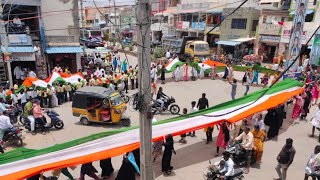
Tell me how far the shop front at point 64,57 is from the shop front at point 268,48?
18.1m

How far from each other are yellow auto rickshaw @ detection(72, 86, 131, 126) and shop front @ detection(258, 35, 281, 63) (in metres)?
21.3

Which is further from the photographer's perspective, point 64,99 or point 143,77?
point 64,99

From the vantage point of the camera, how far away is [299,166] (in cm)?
880

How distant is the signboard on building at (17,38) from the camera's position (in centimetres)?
1927

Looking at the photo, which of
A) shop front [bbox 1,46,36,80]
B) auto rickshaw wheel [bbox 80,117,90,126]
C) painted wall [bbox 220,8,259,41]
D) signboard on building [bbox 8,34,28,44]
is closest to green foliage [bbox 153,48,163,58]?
painted wall [bbox 220,8,259,41]

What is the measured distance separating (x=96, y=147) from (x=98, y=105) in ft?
15.2

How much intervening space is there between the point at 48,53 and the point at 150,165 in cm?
1750

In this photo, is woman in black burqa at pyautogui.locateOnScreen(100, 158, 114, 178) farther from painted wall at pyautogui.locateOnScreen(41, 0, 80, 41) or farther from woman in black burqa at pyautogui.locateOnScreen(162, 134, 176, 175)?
painted wall at pyautogui.locateOnScreen(41, 0, 80, 41)

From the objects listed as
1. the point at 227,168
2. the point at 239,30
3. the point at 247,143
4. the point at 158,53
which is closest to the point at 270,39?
the point at 239,30

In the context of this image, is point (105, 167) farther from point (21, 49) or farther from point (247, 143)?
point (21, 49)

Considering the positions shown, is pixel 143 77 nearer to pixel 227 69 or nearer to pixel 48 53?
pixel 227 69

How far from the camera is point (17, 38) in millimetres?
19422

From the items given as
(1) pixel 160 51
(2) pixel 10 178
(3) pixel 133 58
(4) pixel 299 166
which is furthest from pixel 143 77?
(3) pixel 133 58

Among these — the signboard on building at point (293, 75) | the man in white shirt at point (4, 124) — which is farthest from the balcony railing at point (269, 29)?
the man in white shirt at point (4, 124)
